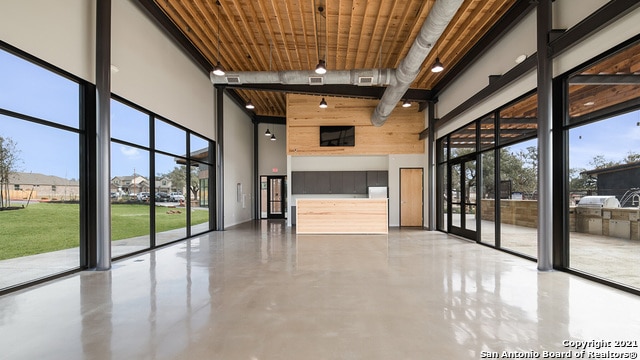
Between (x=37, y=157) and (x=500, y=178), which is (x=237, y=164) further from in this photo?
(x=500, y=178)

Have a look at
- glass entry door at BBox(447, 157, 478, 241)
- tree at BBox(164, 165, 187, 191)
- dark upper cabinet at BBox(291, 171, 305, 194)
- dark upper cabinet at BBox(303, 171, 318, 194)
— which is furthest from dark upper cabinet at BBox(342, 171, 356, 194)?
tree at BBox(164, 165, 187, 191)

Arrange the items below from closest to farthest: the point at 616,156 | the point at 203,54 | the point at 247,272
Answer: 1. the point at 616,156
2. the point at 247,272
3. the point at 203,54

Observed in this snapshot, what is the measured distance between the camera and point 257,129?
12977 millimetres

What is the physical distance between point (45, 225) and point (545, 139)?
9649 millimetres

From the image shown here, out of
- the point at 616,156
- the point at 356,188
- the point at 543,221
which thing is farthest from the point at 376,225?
the point at 616,156

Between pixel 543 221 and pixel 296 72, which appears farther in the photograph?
pixel 296 72

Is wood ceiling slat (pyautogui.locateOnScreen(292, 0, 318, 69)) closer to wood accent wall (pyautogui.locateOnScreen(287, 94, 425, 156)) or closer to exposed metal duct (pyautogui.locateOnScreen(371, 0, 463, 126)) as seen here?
exposed metal duct (pyautogui.locateOnScreen(371, 0, 463, 126))

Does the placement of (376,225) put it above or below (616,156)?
below

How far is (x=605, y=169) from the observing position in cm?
367

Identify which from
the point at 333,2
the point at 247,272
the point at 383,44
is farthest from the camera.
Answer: the point at 383,44

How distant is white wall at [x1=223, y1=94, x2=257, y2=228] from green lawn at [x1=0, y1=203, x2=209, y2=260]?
149cm

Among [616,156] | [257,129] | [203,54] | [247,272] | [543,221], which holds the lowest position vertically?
[247,272]

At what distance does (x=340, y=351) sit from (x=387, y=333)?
49 cm

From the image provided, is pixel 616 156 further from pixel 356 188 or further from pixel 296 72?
pixel 356 188
